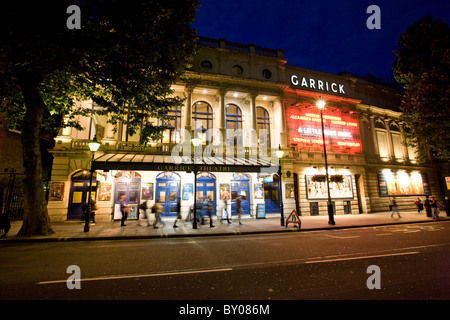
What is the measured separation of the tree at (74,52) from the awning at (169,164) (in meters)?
3.01

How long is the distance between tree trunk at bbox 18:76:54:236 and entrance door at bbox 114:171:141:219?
5675 mm

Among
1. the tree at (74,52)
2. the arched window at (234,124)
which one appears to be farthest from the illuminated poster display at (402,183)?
the tree at (74,52)

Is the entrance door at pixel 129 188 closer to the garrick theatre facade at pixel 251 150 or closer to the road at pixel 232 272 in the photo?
the garrick theatre facade at pixel 251 150

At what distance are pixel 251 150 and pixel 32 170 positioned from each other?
46.5ft

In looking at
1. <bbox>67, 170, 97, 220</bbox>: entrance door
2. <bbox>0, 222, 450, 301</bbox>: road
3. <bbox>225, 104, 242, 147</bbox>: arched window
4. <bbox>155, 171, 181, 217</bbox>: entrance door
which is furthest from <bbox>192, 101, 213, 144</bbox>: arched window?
<bbox>0, 222, 450, 301</bbox>: road

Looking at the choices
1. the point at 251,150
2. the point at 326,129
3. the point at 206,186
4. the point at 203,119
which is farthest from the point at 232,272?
the point at 326,129

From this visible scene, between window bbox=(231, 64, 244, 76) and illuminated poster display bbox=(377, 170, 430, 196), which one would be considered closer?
window bbox=(231, 64, 244, 76)

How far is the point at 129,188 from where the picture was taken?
15859 millimetres

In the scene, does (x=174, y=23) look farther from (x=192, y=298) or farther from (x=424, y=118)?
(x=424, y=118)

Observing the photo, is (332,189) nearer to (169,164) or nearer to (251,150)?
(251,150)

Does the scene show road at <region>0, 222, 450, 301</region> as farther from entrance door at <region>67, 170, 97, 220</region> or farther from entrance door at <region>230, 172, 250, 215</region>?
entrance door at <region>230, 172, 250, 215</region>

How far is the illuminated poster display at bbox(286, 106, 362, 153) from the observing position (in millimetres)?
20047

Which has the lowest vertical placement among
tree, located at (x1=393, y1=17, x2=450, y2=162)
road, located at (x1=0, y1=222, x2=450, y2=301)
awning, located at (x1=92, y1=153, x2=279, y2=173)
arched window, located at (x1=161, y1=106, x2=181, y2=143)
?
road, located at (x1=0, y1=222, x2=450, y2=301)
